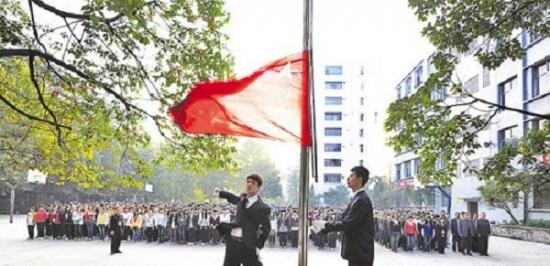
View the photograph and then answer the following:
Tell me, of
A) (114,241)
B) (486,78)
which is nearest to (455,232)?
(114,241)

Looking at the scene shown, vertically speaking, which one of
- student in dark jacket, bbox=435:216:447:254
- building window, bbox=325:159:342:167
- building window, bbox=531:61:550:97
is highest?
building window, bbox=531:61:550:97

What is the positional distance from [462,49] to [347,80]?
8274cm

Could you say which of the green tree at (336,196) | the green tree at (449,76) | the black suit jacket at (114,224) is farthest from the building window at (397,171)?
the green tree at (449,76)

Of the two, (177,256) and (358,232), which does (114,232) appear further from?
(358,232)

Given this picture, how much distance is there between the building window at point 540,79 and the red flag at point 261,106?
28.4m

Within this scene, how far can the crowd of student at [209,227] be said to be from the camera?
22.7 metres

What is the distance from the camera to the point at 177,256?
19.0 m

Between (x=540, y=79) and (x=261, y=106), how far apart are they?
30.0 meters

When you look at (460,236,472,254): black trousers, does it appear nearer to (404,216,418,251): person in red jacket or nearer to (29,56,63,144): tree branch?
(404,216,418,251): person in red jacket

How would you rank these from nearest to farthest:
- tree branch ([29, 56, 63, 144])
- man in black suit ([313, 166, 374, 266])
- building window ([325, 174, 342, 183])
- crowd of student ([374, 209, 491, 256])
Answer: man in black suit ([313, 166, 374, 266]) → tree branch ([29, 56, 63, 144]) → crowd of student ([374, 209, 491, 256]) → building window ([325, 174, 342, 183])

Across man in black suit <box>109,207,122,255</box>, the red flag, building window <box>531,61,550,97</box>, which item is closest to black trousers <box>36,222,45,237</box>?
man in black suit <box>109,207,122,255</box>

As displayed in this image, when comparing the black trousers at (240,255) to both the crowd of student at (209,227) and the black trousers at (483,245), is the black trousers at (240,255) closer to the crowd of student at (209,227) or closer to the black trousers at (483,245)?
the crowd of student at (209,227)

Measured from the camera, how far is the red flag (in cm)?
544

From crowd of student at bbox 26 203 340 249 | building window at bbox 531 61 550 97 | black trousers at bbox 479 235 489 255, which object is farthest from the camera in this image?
building window at bbox 531 61 550 97
